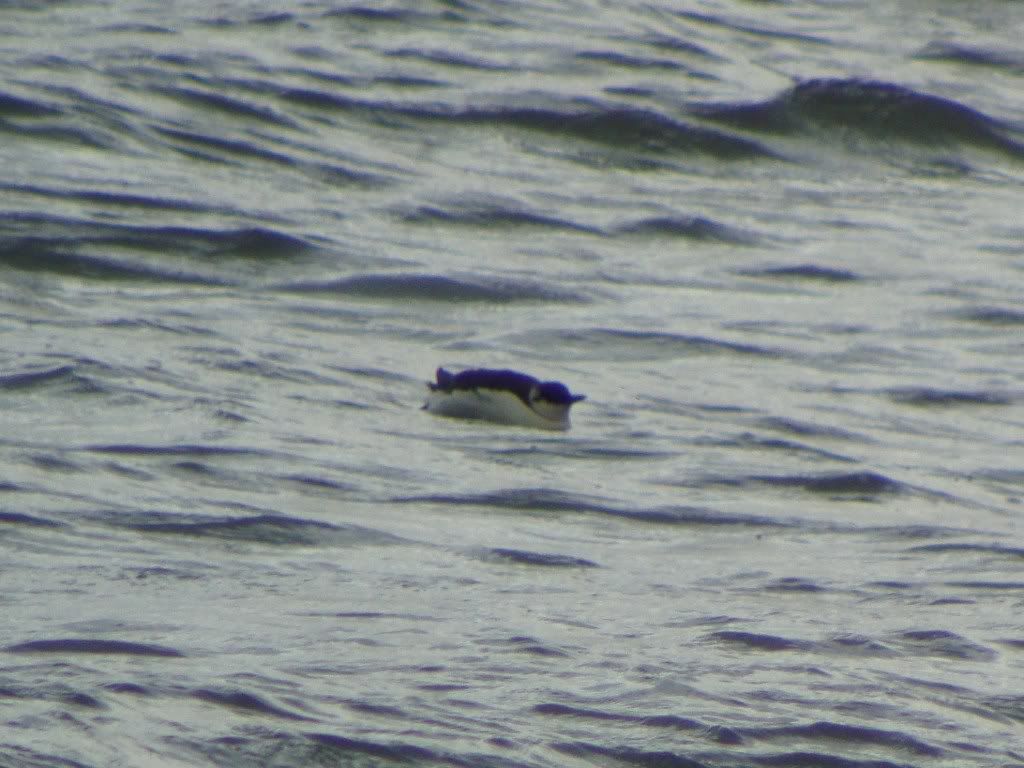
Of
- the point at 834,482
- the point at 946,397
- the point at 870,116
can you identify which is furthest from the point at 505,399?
the point at 870,116

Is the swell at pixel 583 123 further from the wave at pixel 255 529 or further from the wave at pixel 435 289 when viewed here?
the wave at pixel 255 529

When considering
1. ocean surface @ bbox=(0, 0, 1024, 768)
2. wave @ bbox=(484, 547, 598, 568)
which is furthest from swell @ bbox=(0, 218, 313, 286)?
wave @ bbox=(484, 547, 598, 568)

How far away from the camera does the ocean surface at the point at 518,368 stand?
→ 520cm

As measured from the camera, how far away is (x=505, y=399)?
376 inches

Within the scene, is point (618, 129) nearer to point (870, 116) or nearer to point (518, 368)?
point (870, 116)

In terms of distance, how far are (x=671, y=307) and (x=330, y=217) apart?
2.68m

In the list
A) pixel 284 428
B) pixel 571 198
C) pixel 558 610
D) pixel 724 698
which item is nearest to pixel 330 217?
pixel 571 198

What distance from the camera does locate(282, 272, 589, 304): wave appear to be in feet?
41.6

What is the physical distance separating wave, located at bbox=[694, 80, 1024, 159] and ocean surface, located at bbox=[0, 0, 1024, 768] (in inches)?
2.1

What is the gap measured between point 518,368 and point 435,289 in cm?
166

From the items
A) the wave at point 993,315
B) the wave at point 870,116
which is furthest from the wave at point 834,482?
the wave at point 870,116

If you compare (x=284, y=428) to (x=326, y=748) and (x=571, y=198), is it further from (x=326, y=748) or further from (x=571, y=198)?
(x=571, y=198)

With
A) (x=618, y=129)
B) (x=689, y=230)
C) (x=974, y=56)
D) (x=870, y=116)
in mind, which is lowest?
(x=689, y=230)

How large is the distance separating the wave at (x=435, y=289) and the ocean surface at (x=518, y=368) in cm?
4
